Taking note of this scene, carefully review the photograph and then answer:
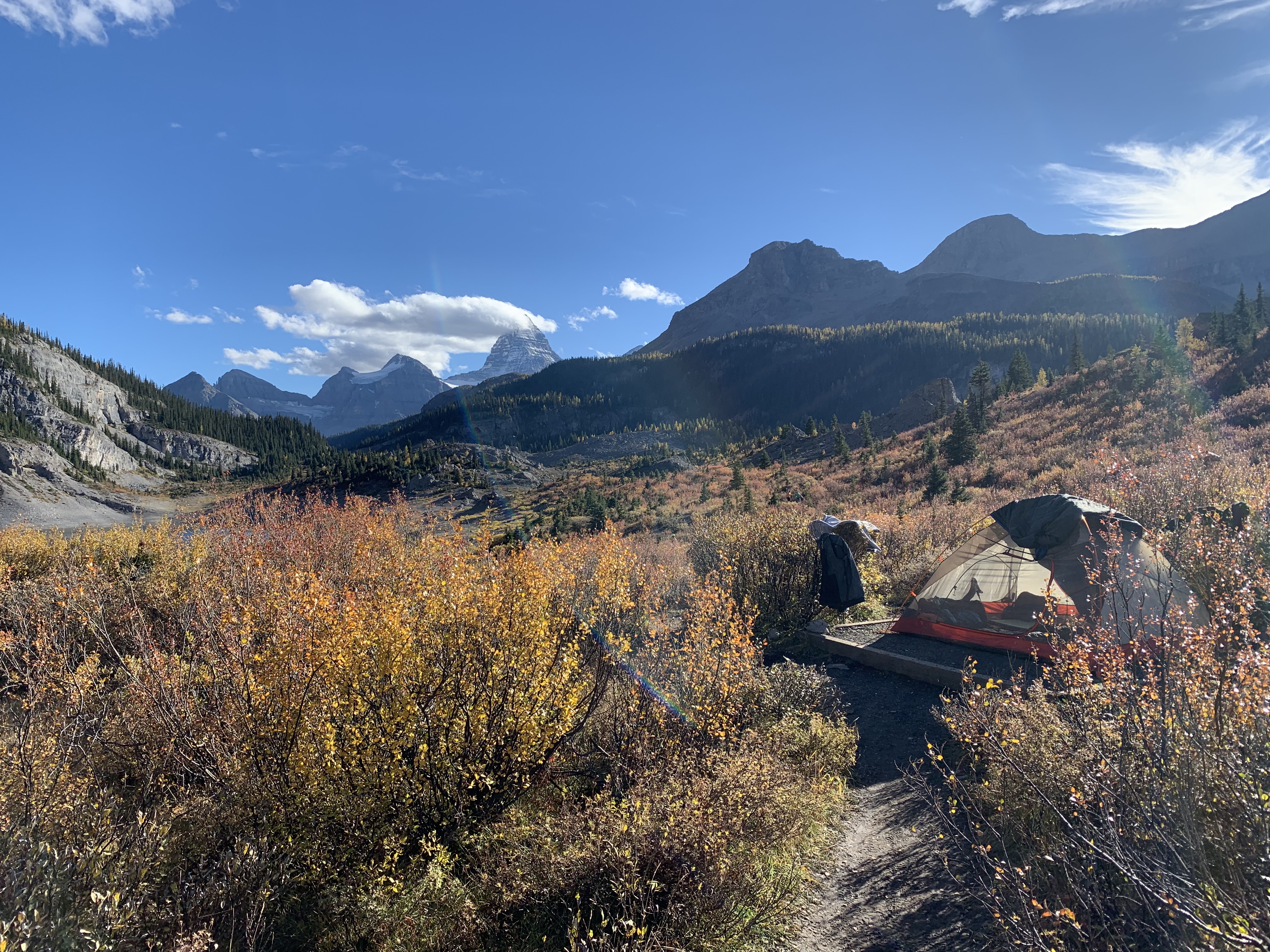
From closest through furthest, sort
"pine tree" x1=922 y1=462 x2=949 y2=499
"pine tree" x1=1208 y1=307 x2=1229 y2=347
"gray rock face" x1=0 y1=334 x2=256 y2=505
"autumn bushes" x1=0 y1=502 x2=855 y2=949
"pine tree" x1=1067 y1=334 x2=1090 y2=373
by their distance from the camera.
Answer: "autumn bushes" x1=0 y1=502 x2=855 y2=949 → "pine tree" x1=922 y1=462 x2=949 y2=499 → "pine tree" x1=1208 y1=307 x2=1229 y2=347 → "pine tree" x1=1067 y1=334 x2=1090 y2=373 → "gray rock face" x1=0 y1=334 x2=256 y2=505

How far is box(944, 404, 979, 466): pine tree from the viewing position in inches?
1155

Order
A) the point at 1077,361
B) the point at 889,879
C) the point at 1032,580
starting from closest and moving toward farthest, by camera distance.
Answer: the point at 889,879 → the point at 1032,580 → the point at 1077,361

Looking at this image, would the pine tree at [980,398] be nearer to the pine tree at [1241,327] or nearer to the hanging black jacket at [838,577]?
the pine tree at [1241,327]

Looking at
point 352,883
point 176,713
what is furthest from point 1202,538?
point 176,713

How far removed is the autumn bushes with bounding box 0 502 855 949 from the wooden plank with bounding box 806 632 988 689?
334 centimetres

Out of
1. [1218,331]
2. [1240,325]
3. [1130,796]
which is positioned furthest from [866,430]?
[1130,796]

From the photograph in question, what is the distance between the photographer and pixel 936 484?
936 inches

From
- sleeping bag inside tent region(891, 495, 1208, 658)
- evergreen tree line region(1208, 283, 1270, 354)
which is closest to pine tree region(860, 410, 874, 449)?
evergreen tree line region(1208, 283, 1270, 354)

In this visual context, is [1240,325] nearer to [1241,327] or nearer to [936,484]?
[1241,327]

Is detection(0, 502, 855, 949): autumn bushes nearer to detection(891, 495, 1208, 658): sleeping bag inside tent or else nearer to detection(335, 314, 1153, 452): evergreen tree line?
detection(891, 495, 1208, 658): sleeping bag inside tent

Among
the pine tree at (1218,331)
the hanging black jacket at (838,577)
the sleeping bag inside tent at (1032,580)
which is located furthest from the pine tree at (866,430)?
the sleeping bag inside tent at (1032,580)

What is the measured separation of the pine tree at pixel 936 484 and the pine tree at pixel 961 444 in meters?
5.61

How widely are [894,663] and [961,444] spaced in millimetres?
23598

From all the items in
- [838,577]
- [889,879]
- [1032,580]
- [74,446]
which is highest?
[74,446]
